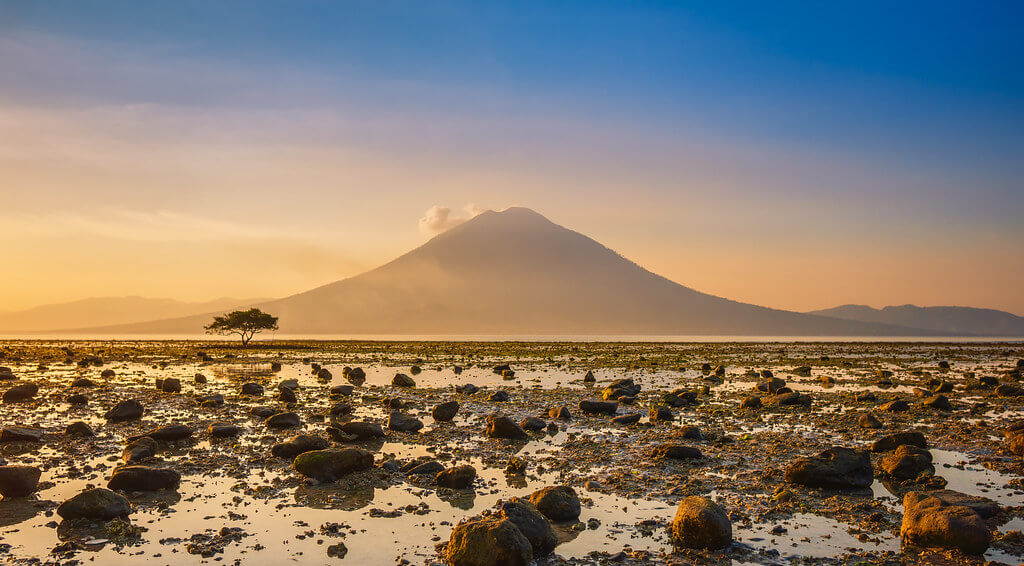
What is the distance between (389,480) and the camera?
1580 cm

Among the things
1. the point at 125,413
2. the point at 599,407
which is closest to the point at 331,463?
the point at 599,407

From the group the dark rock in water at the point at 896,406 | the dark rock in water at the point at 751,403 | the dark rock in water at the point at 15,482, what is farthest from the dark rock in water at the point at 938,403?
the dark rock in water at the point at 15,482

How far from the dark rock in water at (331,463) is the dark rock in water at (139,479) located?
10.1ft

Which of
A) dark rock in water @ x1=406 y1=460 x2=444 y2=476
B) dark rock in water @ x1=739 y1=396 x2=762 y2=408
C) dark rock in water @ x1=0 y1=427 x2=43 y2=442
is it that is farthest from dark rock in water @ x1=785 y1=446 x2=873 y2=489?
dark rock in water @ x1=0 y1=427 x2=43 y2=442

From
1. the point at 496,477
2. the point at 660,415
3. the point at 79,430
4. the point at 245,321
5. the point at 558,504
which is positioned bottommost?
the point at 496,477

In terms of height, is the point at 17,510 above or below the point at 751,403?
below

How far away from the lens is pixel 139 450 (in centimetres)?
1809

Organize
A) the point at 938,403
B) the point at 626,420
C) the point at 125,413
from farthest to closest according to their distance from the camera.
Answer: the point at 938,403 < the point at 125,413 < the point at 626,420

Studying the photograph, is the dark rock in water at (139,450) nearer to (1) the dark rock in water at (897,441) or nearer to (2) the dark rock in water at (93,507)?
(2) the dark rock in water at (93,507)

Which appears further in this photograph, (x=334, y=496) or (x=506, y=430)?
(x=506, y=430)

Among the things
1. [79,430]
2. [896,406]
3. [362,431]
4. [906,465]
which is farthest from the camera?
[896,406]

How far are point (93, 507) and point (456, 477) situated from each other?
754cm

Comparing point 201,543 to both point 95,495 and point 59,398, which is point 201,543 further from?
point 59,398

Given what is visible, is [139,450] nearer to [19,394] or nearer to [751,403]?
[19,394]
